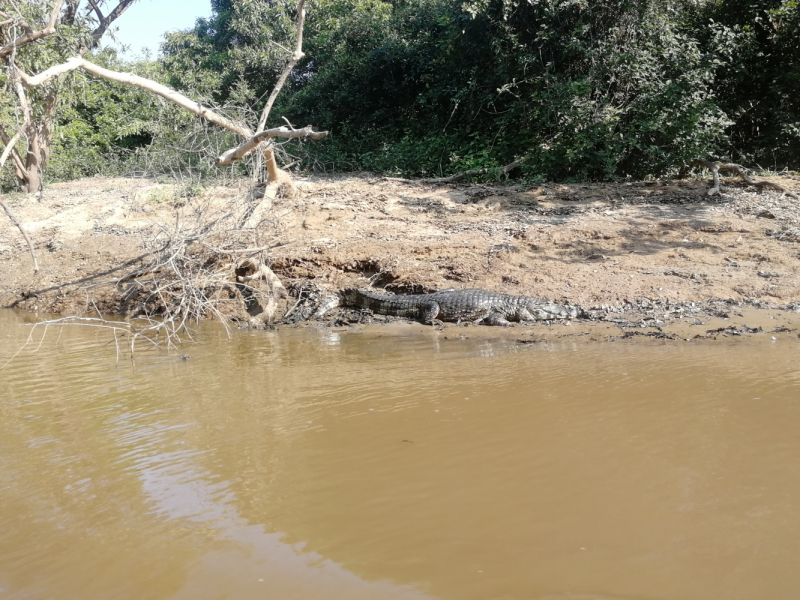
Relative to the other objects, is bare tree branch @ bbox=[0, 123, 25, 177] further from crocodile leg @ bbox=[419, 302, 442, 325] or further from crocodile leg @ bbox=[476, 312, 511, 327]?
crocodile leg @ bbox=[476, 312, 511, 327]

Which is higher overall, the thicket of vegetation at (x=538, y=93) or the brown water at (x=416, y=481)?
the thicket of vegetation at (x=538, y=93)

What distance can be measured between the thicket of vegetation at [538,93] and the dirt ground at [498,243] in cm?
94

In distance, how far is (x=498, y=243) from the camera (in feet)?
27.0

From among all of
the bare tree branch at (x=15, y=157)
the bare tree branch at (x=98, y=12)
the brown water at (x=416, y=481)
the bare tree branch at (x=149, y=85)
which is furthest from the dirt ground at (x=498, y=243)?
the bare tree branch at (x=98, y=12)

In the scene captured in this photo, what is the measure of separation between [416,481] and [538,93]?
9.79m

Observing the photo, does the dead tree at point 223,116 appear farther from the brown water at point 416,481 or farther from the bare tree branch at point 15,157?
the bare tree branch at point 15,157

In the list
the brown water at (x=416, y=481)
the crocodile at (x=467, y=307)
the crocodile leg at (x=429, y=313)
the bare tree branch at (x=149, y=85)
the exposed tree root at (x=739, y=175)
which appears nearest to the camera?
the brown water at (x=416, y=481)

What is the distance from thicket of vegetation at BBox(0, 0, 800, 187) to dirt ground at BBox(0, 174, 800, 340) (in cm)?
94

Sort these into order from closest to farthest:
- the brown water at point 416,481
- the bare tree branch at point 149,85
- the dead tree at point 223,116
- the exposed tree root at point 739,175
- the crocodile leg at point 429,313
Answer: the brown water at point 416,481 → the dead tree at point 223,116 → the crocodile leg at point 429,313 → the bare tree branch at point 149,85 → the exposed tree root at point 739,175

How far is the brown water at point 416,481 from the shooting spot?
2.21 metres

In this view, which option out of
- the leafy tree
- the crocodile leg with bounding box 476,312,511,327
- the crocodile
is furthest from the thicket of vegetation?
the crocodile leg with bounding box 476,312,511,327

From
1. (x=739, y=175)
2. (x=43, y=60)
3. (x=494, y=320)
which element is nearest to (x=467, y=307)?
(x=494, y=320)

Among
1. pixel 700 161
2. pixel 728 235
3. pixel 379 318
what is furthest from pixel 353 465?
pixel 700 161

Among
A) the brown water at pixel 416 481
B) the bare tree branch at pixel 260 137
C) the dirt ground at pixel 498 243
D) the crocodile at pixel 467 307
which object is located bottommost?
the brown water at pixel 416 481
